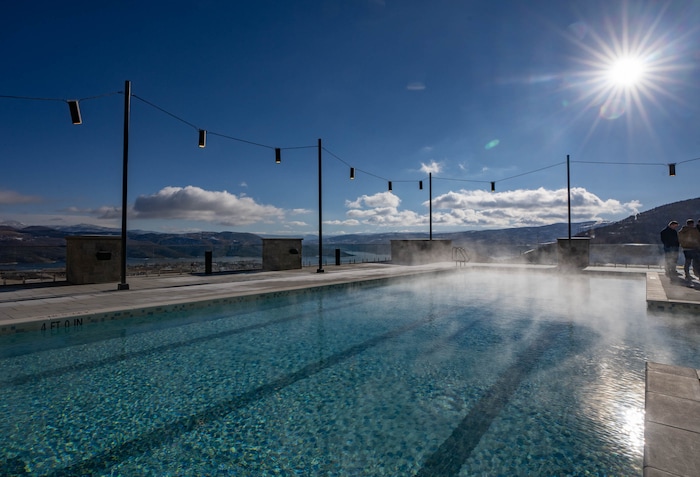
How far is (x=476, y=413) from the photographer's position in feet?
10.8

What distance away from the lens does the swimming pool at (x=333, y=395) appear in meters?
2.59

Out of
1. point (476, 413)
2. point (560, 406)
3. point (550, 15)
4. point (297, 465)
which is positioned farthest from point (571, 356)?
point (550, 15)

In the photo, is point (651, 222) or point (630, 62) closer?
point (630, 62)

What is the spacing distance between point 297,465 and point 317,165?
13.3 m

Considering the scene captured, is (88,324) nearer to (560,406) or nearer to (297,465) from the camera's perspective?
(297,465)

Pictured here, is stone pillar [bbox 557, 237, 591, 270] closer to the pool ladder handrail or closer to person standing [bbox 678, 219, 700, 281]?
the pool ladder handrail

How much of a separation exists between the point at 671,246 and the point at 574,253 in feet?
20.4

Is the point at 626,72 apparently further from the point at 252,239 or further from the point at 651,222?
the point at 651,222

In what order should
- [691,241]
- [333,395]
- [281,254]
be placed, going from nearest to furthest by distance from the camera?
[333,395], [691,241], [281,254]

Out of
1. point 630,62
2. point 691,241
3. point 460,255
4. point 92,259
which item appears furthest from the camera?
point 460,255

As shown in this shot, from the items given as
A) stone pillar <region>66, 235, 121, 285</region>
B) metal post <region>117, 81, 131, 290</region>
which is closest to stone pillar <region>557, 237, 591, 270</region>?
metal post <region>117, 81, 131, 290</region>

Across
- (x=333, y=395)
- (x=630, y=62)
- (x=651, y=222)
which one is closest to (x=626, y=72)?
(x=630, y=62)

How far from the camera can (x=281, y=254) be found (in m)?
15.2

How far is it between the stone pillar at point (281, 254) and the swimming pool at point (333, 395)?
25.4 ft
